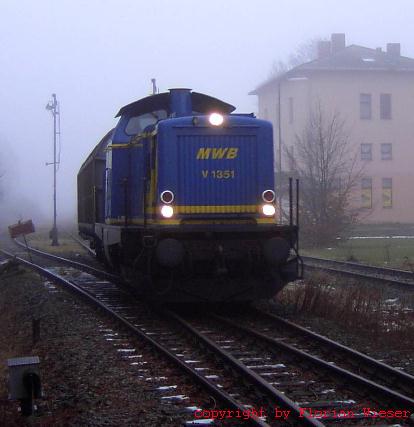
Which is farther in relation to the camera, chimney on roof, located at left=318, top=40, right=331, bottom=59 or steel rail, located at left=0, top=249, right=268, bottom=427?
chimney on roof, located at left=318, top=40, right=331, bottom=59

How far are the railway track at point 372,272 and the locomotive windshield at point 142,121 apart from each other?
6.21 meters

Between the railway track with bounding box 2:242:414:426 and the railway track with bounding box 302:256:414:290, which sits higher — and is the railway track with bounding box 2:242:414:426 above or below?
below

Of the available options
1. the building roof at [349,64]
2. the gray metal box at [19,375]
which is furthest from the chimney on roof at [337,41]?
the gray metal box at [19,375]

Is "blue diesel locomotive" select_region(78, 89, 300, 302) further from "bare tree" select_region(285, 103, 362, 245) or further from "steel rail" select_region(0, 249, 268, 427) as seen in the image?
"bare tree" select_region(285, 103, 362, 245)

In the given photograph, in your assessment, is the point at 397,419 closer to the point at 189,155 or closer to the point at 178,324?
the point at 178,324

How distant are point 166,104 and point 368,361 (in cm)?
699

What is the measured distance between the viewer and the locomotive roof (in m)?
14.1

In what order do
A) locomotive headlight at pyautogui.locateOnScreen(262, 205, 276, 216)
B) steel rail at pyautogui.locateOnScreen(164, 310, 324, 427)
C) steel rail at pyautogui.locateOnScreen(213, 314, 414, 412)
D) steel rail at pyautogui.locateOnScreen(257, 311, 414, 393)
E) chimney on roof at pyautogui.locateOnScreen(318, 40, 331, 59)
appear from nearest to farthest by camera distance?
steel rail at pyautogui.locateOnScreen(164, 310, 324, 427), steel rail at pyautogui.locateOnScreen(213, 314, 414, 412), steel rail at pyautogui.locateOnScreen(257, 311, 414, 393), locomotive headlight at pyautogui.locateOnScreen(262, 205, 276, 216), chimney on roof at pyautogui.locateOnScreen(318, 40, 331, 59)

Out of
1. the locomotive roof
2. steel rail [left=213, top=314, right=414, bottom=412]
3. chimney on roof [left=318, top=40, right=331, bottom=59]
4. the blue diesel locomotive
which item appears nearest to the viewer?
steel rail [left=213, top=314, right=414, bottom=412]

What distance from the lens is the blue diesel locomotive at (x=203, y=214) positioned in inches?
472

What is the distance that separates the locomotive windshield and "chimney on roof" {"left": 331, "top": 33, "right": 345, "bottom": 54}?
174 feet

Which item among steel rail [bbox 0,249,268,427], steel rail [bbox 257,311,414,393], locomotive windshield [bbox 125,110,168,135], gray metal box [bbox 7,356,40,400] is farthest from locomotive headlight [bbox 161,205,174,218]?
gray metal box [bbox 7,356,40,400]

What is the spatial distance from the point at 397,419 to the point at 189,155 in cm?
686

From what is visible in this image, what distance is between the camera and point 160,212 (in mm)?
12438
